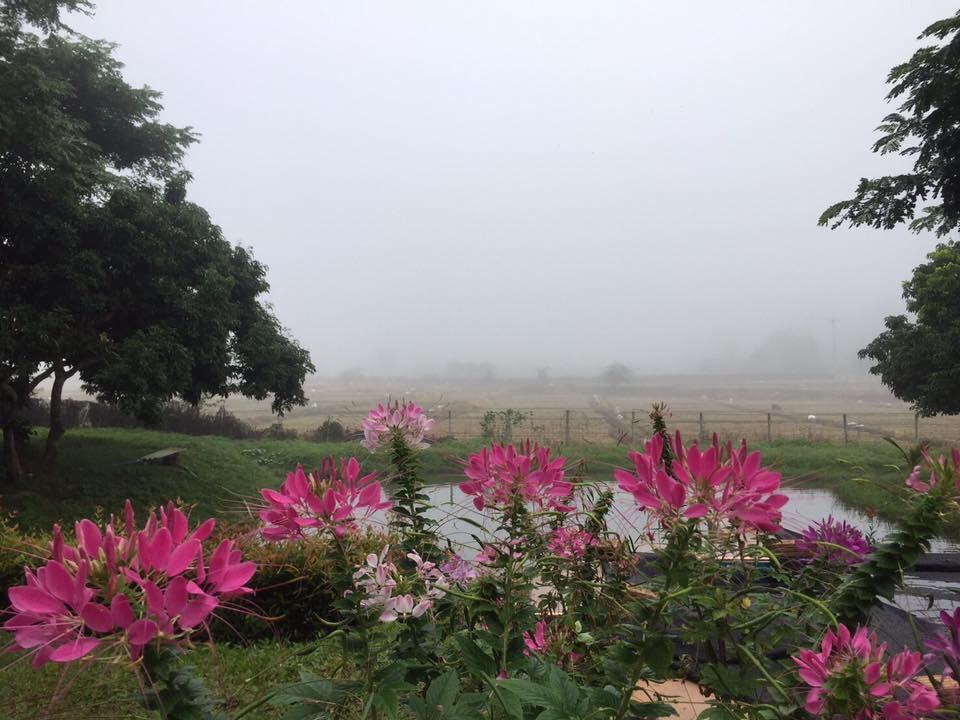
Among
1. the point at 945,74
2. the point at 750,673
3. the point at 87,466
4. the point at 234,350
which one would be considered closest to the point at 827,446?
the point at 945,74

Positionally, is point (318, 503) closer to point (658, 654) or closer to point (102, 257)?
point (658, 654)

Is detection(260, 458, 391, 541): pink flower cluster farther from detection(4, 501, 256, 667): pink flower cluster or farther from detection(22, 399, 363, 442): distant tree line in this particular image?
detection(22, 399, 363, 442): distant tree line

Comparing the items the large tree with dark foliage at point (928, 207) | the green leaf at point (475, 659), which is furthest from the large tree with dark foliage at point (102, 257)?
the large tree with dark foliage at point (928, 207)

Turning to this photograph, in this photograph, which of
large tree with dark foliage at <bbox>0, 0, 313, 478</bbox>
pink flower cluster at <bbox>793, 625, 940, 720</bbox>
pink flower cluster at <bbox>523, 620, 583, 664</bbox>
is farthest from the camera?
large tree with dark foliage at <bbox>0, 0, 313, 478</bbox>

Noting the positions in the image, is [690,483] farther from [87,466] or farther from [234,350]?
[87,466]

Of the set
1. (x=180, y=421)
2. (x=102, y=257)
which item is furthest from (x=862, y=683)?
(x=180, y=421)

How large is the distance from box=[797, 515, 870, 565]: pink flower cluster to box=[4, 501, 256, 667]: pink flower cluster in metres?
1.27

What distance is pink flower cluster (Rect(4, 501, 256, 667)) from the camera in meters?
0.53

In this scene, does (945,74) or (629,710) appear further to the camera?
(945,74)

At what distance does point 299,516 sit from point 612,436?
3.84ft

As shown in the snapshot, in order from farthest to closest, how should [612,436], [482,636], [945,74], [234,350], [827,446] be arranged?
[827,446] < [234,350] < [945,74] < [612,436] < [482,636]

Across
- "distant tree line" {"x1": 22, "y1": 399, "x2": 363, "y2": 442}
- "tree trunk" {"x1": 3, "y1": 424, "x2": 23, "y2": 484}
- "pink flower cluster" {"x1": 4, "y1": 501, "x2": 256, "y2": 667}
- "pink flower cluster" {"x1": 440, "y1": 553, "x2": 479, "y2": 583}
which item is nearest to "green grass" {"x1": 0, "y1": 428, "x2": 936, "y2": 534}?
"tree trunk" {"x1": 3, "y1": 424, "x2": 23, "y2": 484}

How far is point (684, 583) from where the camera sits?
2.40 ft

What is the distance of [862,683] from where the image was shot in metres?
0.68
